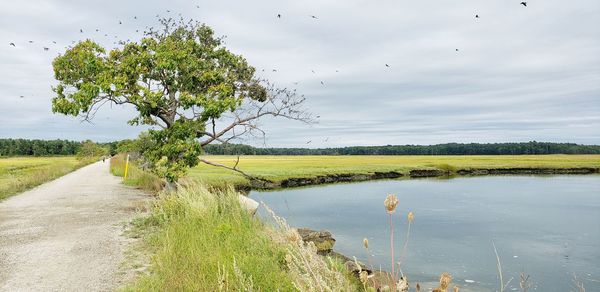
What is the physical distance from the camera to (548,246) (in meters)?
17.9

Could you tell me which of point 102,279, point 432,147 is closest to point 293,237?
point 102,279

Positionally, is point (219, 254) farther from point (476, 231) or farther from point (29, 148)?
point (29, 148)

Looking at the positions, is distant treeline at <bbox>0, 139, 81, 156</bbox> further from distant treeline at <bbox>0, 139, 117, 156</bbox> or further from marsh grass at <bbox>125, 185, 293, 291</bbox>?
marsh grass at <bbox>125, 185, 293, 291</bbox>

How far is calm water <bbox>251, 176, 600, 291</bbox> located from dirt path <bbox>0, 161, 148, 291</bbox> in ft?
27.2

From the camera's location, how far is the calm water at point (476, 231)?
14078mm

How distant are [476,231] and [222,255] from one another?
671 inches

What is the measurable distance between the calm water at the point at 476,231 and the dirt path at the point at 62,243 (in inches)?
327

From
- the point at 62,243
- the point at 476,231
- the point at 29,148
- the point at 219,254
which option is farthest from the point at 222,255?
the point at 29,148

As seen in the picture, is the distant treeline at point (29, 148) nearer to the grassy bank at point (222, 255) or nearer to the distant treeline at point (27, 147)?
the distant treeline at point (27, 147)

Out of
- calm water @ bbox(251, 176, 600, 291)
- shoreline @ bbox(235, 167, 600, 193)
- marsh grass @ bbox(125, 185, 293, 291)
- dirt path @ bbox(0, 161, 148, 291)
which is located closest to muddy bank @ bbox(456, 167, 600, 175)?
shoreline @ bbox(235, 167, 600, 193)

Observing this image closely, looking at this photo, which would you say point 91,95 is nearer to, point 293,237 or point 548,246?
point 293,237

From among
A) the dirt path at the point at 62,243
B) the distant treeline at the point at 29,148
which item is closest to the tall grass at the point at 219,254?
the dirt path at the point at 62,243

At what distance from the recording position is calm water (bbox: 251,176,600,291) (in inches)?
554

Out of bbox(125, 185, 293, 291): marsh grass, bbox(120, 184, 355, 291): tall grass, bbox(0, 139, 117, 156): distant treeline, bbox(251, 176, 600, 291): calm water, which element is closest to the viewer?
bbox(120, 184, 355, 291): tall grass
